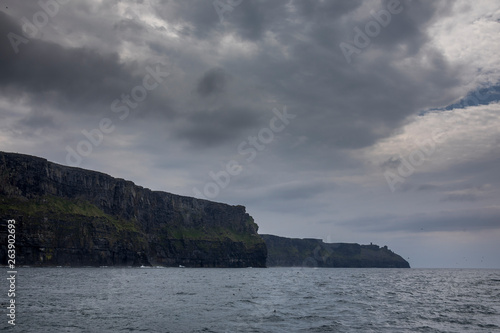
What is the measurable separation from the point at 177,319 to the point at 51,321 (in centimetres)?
1099

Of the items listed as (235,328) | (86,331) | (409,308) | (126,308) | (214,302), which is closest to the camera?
(86,331)

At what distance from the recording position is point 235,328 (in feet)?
107

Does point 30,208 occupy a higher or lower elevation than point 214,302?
higher

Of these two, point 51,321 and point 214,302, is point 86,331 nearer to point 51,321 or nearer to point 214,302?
point 51,321

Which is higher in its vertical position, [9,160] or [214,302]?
[9,160]

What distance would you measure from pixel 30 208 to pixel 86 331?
7729 inches

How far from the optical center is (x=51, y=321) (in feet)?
111

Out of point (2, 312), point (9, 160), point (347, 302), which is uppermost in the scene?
point (9, 160)

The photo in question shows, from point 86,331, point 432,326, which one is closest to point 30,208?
point 86,331

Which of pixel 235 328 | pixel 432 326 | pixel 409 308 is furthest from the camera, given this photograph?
pixel 409 308

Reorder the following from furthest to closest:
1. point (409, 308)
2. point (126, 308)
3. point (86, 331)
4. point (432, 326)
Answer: point (409, 308) → point (126, 308) → point (432, 326) → point (86, 331)

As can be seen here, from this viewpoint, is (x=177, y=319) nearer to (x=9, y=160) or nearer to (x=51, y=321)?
(x=51, y=321)

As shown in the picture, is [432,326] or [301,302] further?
[301,302]

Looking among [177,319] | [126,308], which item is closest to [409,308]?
[177,319]
